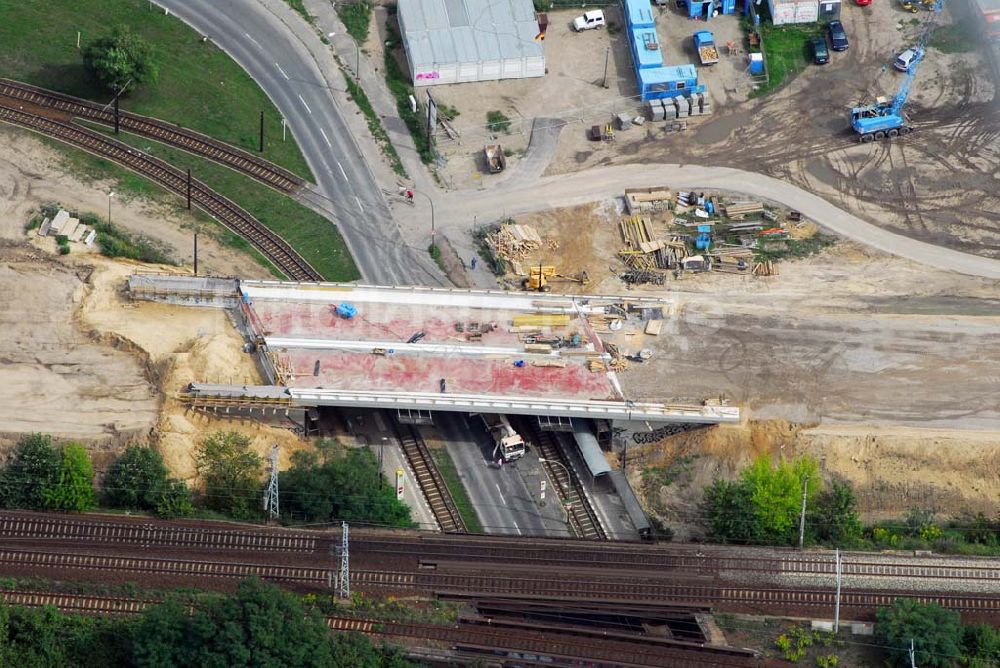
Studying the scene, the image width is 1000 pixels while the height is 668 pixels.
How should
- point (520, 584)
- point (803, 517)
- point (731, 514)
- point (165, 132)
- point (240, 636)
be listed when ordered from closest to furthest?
point (240, 636) → point (520, 584) → point (803, 517) → point (731, 514) → point (165, 132)

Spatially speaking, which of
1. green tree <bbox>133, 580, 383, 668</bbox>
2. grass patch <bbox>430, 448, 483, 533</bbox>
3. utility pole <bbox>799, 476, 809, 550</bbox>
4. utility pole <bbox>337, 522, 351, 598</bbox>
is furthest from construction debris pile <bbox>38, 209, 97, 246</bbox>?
utility pole <bbox>799, 476, 809, 550</bbox>

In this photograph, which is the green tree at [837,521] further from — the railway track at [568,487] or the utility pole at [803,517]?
the railway track at [568,487]

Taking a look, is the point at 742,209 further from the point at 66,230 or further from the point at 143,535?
the point at 143,535

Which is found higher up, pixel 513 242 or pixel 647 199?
pixel 647 199

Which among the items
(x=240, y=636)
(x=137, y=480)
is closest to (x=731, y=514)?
(x=240, y=636)

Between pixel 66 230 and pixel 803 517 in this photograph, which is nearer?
pixel 803 517

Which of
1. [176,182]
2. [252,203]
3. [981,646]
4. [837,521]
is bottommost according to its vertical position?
[981,646]

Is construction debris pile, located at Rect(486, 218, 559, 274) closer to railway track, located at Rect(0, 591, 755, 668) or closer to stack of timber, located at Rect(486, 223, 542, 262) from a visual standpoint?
stack of timber, located at Rect(486, 223, 542, 262)

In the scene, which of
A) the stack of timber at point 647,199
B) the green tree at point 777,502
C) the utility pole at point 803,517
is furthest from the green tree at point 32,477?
the utility pole at point 803,517
